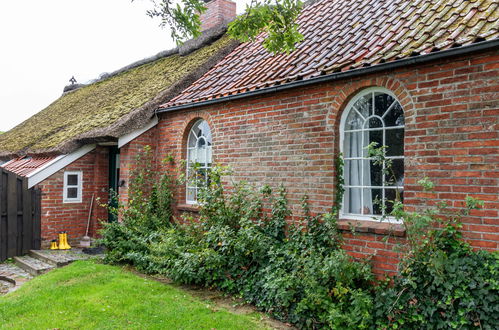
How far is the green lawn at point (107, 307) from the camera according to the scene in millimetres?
5016

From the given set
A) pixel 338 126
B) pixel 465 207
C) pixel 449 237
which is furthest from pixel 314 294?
pixel 338 126

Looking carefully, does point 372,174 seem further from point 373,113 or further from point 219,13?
point 219,13

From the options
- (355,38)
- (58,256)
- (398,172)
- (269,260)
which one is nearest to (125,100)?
(58,256)

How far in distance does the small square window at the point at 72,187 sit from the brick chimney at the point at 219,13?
6.22 m

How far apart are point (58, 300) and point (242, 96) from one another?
4385mm

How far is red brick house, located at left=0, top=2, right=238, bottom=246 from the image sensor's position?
930 centimetres

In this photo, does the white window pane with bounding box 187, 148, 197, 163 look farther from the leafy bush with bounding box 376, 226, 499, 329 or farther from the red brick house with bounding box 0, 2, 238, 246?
the leafy bush with bounding box 376, 226, 499, 329

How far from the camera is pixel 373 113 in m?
5.71

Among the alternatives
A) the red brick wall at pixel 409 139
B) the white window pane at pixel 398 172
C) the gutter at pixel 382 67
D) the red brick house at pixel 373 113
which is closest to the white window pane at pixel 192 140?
the red brick house at pixel 373 113

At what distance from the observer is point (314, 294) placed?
4930 millimetres

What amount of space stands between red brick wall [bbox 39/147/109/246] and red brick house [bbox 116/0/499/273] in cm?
296

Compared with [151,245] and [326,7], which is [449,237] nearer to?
[151,245]

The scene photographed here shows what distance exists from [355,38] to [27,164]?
901cm

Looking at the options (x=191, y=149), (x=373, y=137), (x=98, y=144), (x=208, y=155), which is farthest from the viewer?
(x=98, y=144)
